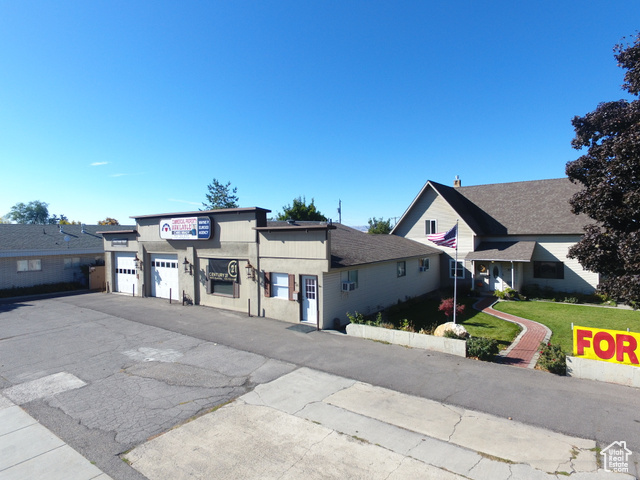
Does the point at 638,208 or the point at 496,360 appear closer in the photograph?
the point at 638,208

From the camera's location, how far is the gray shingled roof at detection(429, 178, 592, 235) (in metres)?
25.6

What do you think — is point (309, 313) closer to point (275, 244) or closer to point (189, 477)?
point (275, 244)

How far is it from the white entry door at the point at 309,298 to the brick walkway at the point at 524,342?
7.65 m

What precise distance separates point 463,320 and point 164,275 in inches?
741

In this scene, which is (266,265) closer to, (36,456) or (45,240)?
(36,456)

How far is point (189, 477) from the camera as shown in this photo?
19.8 ft

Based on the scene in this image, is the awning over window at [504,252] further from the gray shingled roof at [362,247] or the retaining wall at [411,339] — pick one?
the retaining wall at [411,339]

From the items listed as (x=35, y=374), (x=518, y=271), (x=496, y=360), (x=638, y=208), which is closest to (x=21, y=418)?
(x=35, y=374)

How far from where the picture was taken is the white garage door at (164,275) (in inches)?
901

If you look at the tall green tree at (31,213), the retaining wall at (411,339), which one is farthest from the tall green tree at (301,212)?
the tall green tree at (31,213)

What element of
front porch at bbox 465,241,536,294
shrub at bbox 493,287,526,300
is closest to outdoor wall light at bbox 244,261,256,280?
front porch at bbox 465,241,536,294

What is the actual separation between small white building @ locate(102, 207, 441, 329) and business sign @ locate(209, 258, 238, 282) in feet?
0.18

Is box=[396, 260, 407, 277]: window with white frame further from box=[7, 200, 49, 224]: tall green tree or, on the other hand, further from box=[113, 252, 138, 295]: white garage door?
box=[7, 200, 49, 224]: tall green tree

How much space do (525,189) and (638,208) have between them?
72.9 feet
